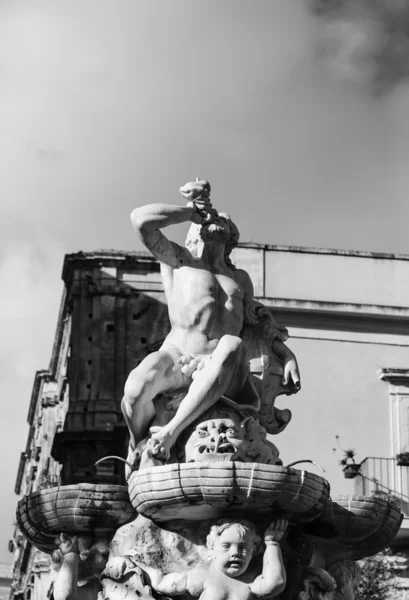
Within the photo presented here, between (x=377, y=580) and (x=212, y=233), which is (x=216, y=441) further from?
(x=377, y=580)

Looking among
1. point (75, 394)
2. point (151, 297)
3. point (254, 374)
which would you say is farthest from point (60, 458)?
point (254, 374)

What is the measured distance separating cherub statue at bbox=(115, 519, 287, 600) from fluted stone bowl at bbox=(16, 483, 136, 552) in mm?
469

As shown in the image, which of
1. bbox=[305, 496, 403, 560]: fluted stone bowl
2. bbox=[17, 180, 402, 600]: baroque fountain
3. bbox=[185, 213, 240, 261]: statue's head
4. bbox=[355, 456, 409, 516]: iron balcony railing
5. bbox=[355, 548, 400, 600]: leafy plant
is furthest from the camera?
bbox=[355, 456, 409, 516]: iron balcony railing

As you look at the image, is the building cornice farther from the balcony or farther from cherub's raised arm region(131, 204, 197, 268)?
cherub's raised arm region(131, 204, 197, 268)

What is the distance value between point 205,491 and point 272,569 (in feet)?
2.48

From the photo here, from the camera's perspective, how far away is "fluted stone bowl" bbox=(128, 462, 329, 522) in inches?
441

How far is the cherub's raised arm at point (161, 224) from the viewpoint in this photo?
40.5 feet

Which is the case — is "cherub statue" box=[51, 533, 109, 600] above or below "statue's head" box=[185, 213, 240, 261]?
below

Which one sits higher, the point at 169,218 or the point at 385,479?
the point at 385,479

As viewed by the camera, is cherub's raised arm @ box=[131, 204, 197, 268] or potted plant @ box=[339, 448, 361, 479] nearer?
cherub's raised arm @ box=[131, 204, 197, 268]

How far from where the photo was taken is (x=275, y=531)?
1154cm

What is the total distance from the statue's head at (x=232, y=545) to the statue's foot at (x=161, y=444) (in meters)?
0.66

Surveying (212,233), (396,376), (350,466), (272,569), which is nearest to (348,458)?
(350,466)

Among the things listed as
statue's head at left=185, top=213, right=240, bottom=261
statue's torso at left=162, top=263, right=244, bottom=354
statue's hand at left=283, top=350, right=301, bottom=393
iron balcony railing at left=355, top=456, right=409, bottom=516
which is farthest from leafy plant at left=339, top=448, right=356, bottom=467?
statue's torso at left=162, top=263, right=244, bottom=354
